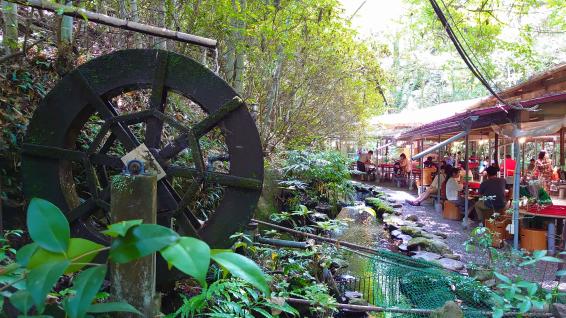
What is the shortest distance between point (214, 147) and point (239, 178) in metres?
Answer: 2.79

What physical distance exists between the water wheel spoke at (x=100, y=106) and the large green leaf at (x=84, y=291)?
3132mm

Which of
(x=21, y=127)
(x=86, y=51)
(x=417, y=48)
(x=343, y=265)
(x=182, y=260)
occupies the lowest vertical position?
(x=343, y=265)

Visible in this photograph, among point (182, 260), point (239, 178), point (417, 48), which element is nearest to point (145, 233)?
point (182, 260)

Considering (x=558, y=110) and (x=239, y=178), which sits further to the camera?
(x=558, y=110)

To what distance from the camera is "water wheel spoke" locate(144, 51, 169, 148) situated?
366 cm

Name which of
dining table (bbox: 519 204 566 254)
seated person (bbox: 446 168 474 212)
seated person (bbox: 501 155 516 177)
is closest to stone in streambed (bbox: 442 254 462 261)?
dining table (bbox: 519 204 566 254)

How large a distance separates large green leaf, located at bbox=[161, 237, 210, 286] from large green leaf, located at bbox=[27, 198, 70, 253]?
239 mm

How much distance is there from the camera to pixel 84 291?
30.6 inches

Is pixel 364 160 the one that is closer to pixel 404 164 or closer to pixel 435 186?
pixel 404 164

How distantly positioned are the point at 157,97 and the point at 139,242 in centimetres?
310

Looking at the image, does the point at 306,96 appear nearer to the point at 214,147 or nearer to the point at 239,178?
the point at 214,147

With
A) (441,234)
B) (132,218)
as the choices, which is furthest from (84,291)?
(441,234)

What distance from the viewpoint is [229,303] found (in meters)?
2.57

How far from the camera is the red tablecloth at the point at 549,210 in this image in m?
6.87
